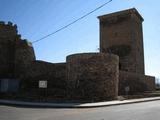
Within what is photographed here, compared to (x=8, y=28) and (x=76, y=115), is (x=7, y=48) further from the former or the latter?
(x=76, y=115)

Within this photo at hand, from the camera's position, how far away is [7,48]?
112ft

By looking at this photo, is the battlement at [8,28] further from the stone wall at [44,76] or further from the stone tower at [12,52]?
the stone wall at [44,76]

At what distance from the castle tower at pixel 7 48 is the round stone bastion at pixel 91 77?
11.9 m

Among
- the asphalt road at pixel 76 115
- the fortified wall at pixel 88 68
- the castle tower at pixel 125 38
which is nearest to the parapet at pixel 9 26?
the fortified wall at pixel 88 68

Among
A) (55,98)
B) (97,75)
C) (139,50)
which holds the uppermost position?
(139,50)

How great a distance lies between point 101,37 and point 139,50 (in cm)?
661

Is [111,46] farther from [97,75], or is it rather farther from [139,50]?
[97,75]

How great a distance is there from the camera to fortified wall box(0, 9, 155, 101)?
78.9 ft

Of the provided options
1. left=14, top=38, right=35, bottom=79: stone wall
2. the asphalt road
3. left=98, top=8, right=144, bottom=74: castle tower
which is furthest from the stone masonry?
the asphalt road

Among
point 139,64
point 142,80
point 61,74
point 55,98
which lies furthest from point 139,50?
point 55,98

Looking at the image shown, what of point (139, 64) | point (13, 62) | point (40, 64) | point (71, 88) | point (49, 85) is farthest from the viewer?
point (139, 64)

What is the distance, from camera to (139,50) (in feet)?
141

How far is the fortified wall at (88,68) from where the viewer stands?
24.0 metres

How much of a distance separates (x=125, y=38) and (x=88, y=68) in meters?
19.3
